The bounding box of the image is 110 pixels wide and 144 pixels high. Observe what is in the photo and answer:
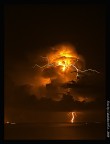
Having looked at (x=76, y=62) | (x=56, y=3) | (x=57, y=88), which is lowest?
(x=57, y=88)

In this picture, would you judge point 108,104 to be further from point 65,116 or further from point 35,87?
point 35,87

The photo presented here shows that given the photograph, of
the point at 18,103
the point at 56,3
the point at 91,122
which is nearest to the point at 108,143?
the point at 91,122

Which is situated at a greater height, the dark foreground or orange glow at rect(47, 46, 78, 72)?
orange glow at rect(47, 46, 78, 72)

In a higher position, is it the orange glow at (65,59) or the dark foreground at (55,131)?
the orange glow at (65,59)

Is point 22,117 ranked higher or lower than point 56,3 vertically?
lower

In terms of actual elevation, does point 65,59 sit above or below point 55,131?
above

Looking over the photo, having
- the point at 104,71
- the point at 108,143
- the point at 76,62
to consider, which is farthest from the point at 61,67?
the point at 108,143
